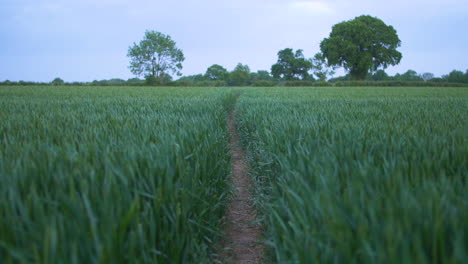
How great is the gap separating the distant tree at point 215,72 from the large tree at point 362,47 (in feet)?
161

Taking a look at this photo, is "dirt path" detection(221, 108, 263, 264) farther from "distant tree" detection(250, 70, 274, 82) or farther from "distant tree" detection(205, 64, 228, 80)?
"distant tree" detection(250, 70, 274, 82)

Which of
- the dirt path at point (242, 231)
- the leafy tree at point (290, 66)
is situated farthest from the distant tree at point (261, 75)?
the dirt path at point (242, 231)

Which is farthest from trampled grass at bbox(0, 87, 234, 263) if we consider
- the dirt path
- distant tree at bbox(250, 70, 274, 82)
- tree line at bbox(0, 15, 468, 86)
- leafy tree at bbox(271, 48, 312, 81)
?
distant tree at bbox(250, 70, 274, 82)

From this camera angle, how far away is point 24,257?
0.76 meters

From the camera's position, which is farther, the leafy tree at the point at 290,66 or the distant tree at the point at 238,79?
the distant tree at the point at 238,79

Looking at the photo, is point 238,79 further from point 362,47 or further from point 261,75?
point 362,47

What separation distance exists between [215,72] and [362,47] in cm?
5499

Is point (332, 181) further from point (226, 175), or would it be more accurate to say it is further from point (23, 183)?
point (226, 175)

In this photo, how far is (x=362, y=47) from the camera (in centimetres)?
4538

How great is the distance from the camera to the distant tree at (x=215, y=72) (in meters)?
92.0

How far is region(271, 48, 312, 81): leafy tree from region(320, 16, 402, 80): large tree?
28.2m

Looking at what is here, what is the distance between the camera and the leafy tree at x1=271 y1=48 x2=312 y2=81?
7494cm

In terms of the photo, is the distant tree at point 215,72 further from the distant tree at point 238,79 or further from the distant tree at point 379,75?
the distant tree at point 379,75

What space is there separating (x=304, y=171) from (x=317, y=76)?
84391 mm
